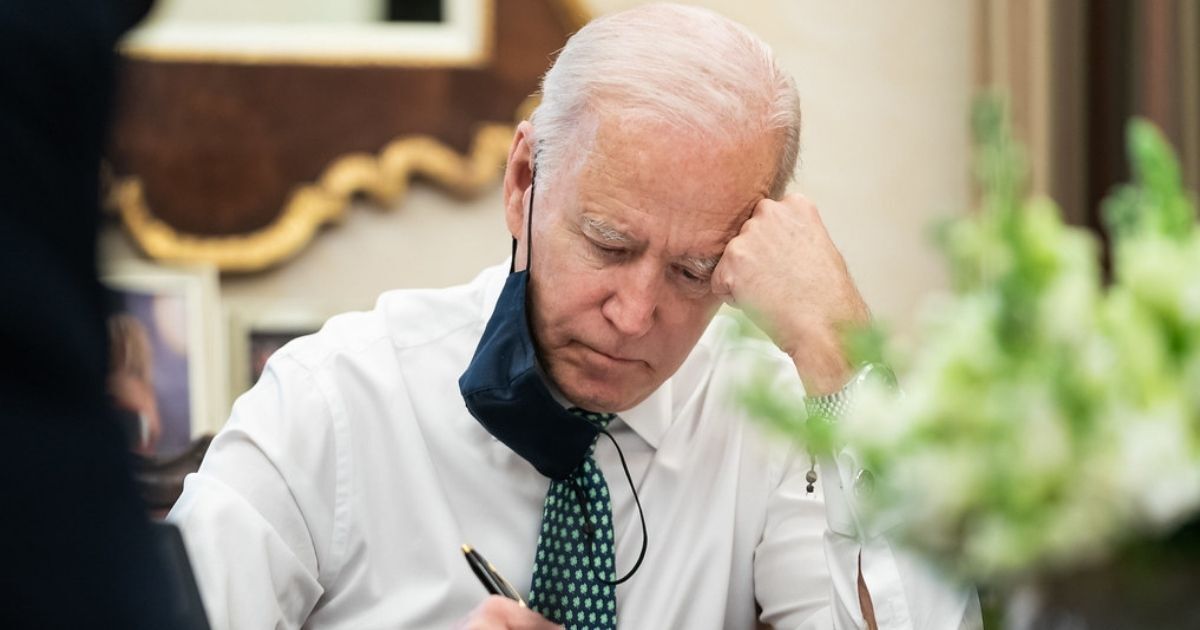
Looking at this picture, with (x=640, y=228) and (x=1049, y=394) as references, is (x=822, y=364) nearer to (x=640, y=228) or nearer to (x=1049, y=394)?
(x=640, y=228)

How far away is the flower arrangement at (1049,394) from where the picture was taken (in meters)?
0.70

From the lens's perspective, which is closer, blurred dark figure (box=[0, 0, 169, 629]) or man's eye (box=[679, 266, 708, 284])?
blurred dark figure (box=[0, 0, 169, 629])

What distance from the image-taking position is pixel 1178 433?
0.70 m

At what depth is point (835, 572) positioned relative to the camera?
1.78 metres

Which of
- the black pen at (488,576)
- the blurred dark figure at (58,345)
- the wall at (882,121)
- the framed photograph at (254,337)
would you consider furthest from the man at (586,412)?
the wall at (882,121)

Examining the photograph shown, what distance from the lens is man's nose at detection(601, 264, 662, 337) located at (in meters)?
1.83

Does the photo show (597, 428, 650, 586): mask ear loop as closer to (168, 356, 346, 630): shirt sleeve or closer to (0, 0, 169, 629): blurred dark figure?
(168, 356, 346, 630): shirt sleeve

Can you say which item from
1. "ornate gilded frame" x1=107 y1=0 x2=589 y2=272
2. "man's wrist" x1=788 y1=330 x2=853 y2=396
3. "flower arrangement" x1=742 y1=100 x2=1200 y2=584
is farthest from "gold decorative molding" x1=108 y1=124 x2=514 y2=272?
"flower arrangement" x1=742 y1=100 x2=1200 y2=584

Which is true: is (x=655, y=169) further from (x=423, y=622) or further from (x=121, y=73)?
(x=121, y=73)

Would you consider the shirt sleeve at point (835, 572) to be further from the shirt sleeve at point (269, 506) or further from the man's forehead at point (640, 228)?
the shirt sleeve at point (269, 506)

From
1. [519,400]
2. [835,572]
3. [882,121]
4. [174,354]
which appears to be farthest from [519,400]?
[882,121]

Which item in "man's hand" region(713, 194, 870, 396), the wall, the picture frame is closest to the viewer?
"man's hand" region(713, 194, 870, 396)

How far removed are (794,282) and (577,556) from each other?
0.42 m

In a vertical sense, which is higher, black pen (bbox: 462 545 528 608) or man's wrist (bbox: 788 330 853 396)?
man's wrist (bbox: 788 330 853 396)
